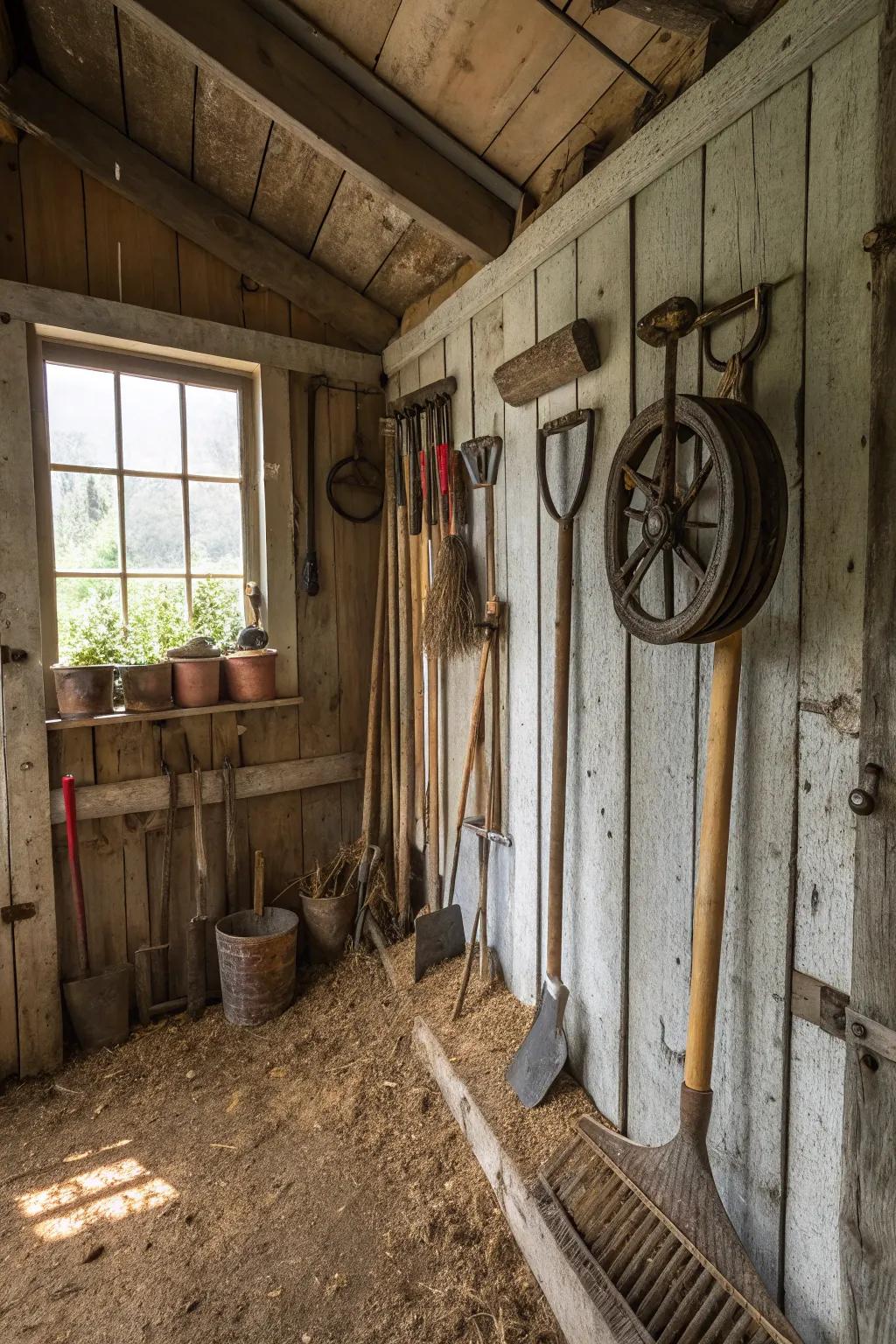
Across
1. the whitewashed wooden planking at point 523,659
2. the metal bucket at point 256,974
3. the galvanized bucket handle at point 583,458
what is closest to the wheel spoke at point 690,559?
the galvanized bucket handle at point 583,458

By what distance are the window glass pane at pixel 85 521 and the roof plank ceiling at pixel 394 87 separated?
1087 mm

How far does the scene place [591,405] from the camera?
1.58 m

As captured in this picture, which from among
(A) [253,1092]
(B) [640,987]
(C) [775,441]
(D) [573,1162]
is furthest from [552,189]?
(A) [253,1092]

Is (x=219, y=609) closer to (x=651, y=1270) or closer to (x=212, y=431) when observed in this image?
(x=212, y=431)

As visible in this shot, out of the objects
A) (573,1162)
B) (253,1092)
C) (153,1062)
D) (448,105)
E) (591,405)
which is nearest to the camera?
(573,1162)

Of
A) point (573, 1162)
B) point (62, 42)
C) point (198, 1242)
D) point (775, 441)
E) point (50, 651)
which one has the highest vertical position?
point (62, 42)

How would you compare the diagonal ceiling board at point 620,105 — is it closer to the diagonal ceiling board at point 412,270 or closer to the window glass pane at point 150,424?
the diagonal ceiling board at point 412,270

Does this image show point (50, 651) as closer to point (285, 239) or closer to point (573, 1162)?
point (285, 239)

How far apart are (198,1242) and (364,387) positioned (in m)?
2.73

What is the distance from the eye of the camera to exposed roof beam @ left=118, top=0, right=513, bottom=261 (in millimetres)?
1563

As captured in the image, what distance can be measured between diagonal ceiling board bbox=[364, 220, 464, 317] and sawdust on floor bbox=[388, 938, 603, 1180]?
2348mm

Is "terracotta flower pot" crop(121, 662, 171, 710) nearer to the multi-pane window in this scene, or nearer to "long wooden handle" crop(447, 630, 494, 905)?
the multi-pane window

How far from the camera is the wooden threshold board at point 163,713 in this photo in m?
2.13

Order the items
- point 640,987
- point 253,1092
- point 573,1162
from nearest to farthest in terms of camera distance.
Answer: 1. point 573,1162
2. point 640,987
3. point 253,1092
